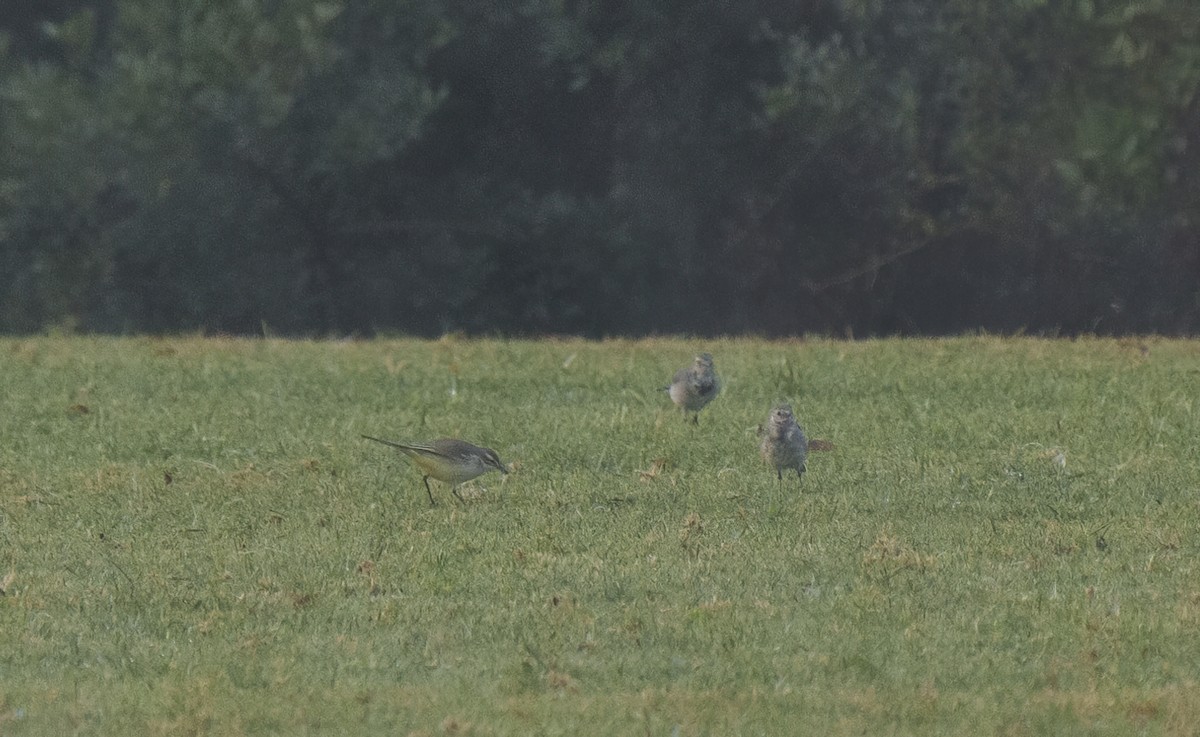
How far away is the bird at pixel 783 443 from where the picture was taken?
31.7ft

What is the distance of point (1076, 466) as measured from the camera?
10266 millimetres

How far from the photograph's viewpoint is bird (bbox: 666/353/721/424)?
38.4 feet

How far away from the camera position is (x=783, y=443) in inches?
381

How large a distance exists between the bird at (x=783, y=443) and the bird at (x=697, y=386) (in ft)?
6.00

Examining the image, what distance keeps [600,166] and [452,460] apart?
689 inches

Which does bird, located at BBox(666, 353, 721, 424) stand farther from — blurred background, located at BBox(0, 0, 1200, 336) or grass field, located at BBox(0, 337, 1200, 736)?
blurred background, located at BBox(0, 0, 1200, 336)

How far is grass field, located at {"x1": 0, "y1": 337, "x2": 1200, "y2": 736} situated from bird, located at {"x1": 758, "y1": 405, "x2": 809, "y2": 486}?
15 centimetres

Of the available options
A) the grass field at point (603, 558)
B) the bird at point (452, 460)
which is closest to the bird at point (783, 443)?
the grass field at point (603, 558)

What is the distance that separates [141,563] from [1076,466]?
5.07 meters

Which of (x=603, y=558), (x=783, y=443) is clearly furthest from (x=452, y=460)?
(x=783, y=443)

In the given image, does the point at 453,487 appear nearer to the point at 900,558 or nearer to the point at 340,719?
the point at 900,558

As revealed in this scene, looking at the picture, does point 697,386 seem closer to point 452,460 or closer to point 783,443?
point 783,443

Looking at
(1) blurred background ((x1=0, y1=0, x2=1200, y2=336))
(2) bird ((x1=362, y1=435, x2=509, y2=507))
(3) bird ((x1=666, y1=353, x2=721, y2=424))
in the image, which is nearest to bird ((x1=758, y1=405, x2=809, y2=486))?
(2) bird ((x1=362, y1=435, x2=509, y2=507))

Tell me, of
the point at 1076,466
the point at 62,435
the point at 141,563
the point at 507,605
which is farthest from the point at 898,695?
the point at 62,435
